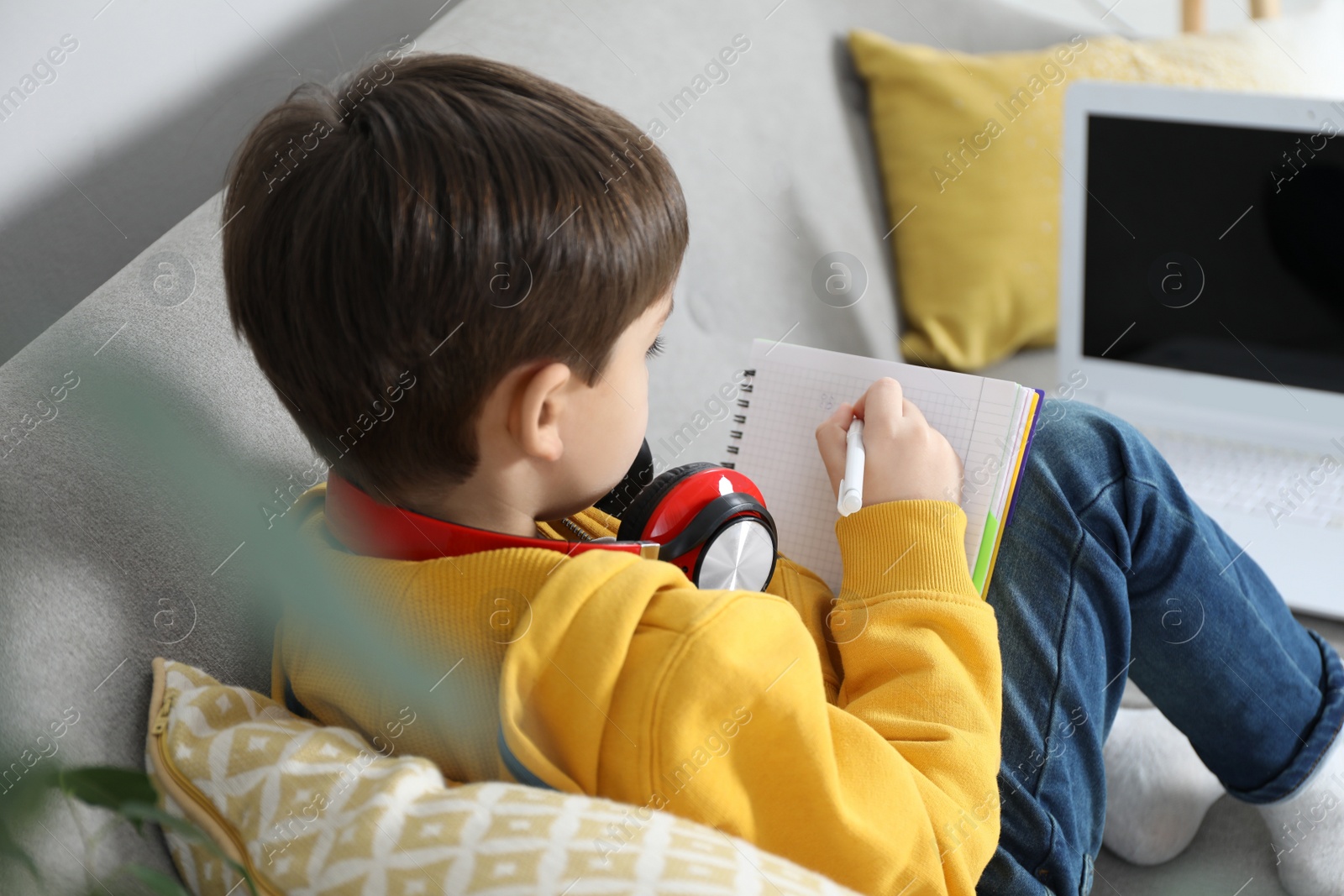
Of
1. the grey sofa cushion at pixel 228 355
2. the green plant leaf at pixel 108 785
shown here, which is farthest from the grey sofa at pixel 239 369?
the green plant leaf at pixel 108 785

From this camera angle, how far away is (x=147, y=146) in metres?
0.89

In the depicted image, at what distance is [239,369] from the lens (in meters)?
0.77

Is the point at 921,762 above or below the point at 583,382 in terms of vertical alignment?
below

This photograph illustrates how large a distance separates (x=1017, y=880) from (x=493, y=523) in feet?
1.44

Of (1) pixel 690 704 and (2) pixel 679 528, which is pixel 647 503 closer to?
(2) pixel 679 528

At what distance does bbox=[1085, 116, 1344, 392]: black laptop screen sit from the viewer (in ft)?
3.61

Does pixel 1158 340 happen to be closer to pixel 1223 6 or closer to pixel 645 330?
pixel 645 330

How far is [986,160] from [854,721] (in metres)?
1.10

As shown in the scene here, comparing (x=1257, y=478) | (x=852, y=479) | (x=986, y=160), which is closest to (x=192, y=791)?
(x=852, y=479)

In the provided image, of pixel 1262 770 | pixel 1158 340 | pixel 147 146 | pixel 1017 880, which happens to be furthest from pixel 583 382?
pixel 1158 340

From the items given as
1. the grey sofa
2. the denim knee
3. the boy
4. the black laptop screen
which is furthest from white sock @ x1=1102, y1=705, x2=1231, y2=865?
the black laptop screen

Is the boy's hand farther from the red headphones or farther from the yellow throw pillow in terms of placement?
the yellow throw pillow

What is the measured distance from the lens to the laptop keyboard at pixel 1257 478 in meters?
1.08

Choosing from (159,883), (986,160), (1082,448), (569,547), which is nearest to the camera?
(159,883)
